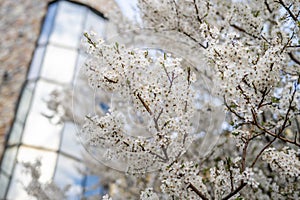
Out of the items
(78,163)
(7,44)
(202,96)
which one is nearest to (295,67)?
(202,96)

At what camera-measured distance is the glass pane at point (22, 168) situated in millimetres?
4844

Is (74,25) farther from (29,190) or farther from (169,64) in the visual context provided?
(169,64)

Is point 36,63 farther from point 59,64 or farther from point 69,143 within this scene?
point 69,143

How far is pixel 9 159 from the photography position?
17.1ft

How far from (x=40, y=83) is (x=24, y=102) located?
0.40m

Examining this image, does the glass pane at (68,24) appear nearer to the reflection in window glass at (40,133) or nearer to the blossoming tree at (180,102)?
the reflection in window glass at (40,133)

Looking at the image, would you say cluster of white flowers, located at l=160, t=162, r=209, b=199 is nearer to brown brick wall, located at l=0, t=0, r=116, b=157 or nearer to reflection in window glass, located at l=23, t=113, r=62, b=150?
reflection in window glass, located at l=23, t=113, r=62, b=150

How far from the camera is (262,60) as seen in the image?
128 centimetres

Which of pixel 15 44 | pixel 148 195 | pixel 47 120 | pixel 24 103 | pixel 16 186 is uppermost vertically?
pixel 15 44

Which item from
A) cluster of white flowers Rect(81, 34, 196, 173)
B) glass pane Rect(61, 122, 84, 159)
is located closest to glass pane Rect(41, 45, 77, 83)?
glass pane Rect(61, 122, 84, 159)

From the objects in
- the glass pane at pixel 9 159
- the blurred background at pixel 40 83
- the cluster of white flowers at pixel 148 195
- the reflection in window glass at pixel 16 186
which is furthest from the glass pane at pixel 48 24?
the cluster of white flowers at pixel 148 195

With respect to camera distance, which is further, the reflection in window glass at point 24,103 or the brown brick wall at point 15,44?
the brown brick wall at point 15,44

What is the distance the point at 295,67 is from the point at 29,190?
2209 millimetres

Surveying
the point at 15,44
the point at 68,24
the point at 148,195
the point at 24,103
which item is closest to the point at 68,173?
the point at 24,103
